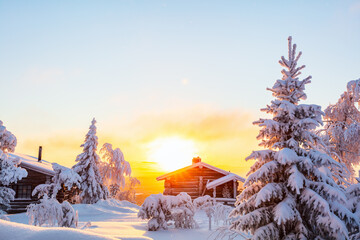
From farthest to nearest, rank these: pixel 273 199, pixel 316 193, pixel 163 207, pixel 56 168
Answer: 1. pixel 56 168
2. pixel 163 207
3. pixel 273 199
4. pixel 316 193

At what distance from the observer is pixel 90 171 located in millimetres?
33938

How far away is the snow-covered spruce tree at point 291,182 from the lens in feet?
25.8

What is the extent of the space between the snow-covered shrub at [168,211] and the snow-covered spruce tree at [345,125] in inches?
419

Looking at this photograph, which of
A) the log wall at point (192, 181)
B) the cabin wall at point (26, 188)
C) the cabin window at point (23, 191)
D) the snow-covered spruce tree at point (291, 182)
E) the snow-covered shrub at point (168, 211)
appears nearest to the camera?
the snow-covered spruce tree at point (291, 182)

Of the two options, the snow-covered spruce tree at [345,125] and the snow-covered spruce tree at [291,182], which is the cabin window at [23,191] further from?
the snow-covered spruce tree at [345,125]

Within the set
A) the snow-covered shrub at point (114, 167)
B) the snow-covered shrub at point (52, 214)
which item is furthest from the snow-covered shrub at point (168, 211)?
the snow-covered shrub at point (114, 167)

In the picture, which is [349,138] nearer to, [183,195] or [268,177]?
[183,195]

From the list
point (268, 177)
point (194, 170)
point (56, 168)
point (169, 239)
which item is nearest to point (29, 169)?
point (56, 168)

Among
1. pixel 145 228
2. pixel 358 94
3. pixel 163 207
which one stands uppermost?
pixel 358 94

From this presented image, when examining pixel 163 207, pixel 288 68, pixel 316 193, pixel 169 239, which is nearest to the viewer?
pixel 316 193

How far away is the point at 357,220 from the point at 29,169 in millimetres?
28211

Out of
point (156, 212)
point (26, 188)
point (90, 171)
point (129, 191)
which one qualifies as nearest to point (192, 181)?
point (90, 171)

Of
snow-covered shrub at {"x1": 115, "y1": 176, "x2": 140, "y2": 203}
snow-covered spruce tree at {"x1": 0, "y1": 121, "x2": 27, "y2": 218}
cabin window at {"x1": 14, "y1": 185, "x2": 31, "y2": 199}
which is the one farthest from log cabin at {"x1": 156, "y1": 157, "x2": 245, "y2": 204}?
snow-covered spruce tree at {"x1": 0, "y1": 121, "x2": 27, "y2": 218}

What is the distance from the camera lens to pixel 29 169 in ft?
92.1
